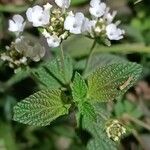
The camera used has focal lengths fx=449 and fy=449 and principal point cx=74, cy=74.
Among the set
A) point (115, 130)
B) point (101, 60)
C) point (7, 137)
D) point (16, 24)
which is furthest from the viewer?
point (7, 137)

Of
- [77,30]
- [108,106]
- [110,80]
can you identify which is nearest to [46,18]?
[77,30]

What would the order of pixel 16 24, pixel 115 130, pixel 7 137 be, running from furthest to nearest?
pixel 7 137 < pixel 16 24 < pixel 115 130

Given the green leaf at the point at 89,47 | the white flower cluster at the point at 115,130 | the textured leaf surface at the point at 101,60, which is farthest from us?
the green leaf at the point at 89,47

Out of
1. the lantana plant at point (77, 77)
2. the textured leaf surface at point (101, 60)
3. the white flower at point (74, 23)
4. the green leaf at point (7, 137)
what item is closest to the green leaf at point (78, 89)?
the lantana plant at point (77, 77)

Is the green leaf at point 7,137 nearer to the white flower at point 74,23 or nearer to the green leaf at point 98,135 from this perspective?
the green leaf at point 98,135

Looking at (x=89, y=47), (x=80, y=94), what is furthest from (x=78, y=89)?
(x=89, y=47)

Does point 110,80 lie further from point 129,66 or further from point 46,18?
point 46,18

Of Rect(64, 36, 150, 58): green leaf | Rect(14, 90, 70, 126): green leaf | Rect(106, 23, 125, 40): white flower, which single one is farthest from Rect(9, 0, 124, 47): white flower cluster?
Rect(64, 36, 150, 58): green leaf

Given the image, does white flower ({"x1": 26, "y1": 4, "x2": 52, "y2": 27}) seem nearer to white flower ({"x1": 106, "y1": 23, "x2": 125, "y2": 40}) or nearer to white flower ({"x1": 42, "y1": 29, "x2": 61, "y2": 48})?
white flower ({"x1": 42, "y1": 29, "x2": 61, "y2": 48})

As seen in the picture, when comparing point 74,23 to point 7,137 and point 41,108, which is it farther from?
point 7,137
